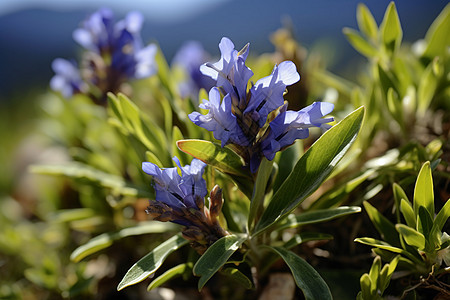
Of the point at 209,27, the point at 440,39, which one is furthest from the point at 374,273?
the point at 209,27

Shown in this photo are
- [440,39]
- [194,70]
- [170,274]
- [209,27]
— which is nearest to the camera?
[170,274]

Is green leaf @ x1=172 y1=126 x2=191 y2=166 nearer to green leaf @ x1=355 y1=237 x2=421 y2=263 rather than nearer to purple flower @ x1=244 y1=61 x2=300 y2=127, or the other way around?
purple flower @ x1=244 y1=61 x2=300 y2=127

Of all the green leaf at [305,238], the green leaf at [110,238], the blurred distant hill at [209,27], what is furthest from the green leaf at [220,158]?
the blurred distant hill at [209,27]

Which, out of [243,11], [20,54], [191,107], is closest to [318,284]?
[191,107]

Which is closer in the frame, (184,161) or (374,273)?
(374,273)

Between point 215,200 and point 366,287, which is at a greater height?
point 215,200

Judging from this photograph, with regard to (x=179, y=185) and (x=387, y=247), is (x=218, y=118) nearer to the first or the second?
Answer: (x=179, y=185)

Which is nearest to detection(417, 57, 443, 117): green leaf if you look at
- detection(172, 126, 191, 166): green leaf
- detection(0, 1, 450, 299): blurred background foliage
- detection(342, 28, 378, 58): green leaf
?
detection(0, 1, 450, 299): blurred background foliage
